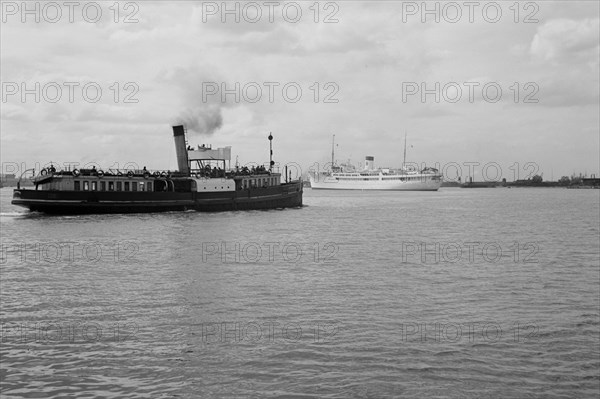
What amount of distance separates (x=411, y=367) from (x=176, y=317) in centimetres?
739

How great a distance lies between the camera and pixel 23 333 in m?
15.5

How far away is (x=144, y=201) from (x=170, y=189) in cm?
372

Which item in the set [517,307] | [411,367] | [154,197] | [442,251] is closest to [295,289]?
[517,307]

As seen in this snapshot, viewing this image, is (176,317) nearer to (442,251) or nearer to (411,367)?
(411,367)

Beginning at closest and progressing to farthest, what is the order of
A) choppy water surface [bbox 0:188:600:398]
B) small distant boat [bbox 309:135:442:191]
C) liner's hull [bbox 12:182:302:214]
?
1. choppy water surface [bbox 0:188:600:398]
2. liner's hull [bbox 12:182:302:214]
3. small distant boat [bbox 309:135:442:191]

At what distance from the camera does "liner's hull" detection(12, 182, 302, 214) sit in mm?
55594

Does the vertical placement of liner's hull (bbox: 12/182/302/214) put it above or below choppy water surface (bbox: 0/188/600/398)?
above

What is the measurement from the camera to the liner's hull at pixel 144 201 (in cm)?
5559

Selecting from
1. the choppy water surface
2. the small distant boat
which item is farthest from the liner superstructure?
the choppy water surface

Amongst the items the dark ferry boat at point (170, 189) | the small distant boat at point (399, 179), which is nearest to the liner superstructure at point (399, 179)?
the small distant boat at point (399, 179)

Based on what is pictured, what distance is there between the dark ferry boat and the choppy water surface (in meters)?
21.5

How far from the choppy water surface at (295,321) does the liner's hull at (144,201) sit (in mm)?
20787

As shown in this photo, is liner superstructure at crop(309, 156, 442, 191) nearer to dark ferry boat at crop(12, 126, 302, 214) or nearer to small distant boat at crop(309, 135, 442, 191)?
small distant boat at crop(309, 135, 442, 191)

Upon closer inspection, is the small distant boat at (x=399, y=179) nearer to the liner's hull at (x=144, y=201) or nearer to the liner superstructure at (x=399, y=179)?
the liner superstructure at (x=399, y=179)
